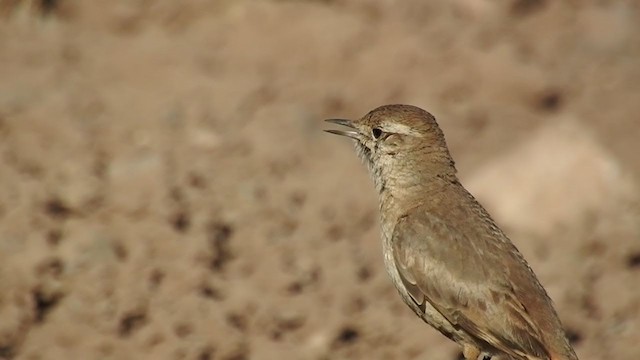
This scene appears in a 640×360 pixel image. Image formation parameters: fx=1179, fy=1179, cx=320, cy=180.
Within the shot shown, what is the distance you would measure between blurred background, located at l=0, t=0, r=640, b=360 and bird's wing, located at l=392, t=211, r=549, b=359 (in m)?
1.41

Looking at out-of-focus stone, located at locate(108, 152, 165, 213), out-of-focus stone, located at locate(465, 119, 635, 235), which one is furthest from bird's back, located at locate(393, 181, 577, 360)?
out-of-focus stone, located at locate(108, 152, 165, 213)

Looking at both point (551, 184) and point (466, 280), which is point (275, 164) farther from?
point (466, 280)

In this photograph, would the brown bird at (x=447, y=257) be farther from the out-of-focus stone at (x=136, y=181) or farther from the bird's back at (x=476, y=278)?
the out-of-focus stone at (x=136, y=181)

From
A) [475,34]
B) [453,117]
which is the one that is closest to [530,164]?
[453,117]

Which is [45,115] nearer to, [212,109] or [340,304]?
[212,109]

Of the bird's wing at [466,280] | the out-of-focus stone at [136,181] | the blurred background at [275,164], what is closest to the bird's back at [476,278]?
the bird's wing at [466,280]

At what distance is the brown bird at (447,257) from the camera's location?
639 cm

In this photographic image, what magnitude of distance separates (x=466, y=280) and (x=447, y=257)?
0.18 meters

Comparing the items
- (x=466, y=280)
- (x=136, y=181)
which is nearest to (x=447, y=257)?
(x=466, y=280)

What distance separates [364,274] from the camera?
859cm

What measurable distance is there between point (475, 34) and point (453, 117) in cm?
93

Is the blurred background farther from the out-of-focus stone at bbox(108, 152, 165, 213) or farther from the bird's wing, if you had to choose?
the bird's wing

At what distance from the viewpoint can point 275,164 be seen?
935cm

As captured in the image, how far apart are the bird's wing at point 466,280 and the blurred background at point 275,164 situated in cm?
141
